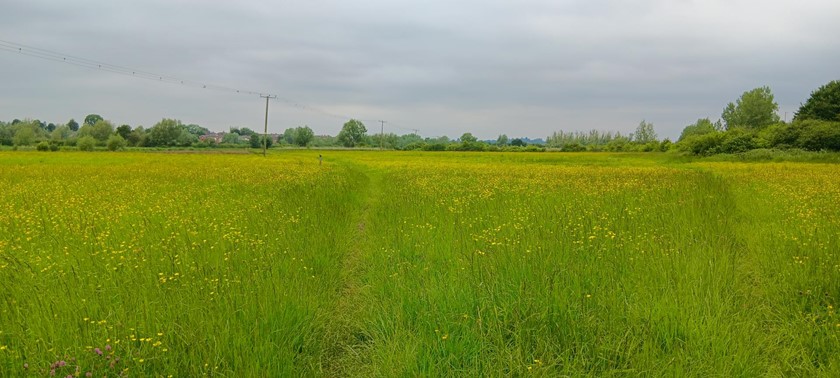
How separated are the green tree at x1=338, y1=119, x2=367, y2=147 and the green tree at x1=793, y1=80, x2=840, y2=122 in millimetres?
126209

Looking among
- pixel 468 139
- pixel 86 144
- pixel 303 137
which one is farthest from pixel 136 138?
pixel 468 139

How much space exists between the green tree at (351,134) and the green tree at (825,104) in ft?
414

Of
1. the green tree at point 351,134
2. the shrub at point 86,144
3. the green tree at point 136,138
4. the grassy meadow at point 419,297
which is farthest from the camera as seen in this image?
the green tree at point 351,134

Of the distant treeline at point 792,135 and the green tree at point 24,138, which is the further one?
the green tree at point 24,138

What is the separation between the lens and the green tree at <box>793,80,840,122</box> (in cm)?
5550

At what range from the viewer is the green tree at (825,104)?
55.5m

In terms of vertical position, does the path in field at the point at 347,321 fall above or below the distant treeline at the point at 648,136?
below

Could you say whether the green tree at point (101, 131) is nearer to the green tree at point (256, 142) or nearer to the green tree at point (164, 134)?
the green tree at point (164, 134)

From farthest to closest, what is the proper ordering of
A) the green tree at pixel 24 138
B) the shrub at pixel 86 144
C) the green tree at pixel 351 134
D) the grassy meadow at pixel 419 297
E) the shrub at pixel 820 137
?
the green tree at pixel 351 134 → the green tree at pixel 24 138 → the shrub at pixel 86 144 → the shrub at pixel 820 137 → the grassy meadow at pixel 419 297

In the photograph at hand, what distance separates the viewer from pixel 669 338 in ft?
13.6

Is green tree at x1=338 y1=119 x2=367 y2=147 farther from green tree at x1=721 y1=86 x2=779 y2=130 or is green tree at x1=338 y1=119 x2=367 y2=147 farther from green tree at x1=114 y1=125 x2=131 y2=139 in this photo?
green tree at x1=721 y1=86 x2=779 y2=130

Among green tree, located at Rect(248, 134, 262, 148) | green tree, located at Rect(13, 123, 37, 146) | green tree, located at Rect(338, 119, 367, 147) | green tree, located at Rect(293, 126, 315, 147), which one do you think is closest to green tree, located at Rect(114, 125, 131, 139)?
green tree, located at Rect(13, 123, 37, 146)

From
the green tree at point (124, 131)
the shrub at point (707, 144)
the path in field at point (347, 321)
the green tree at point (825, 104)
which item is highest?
the green tree at point (825, 104)

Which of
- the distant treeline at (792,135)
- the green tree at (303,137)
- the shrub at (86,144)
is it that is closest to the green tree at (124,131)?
the shrub at (86,144)
